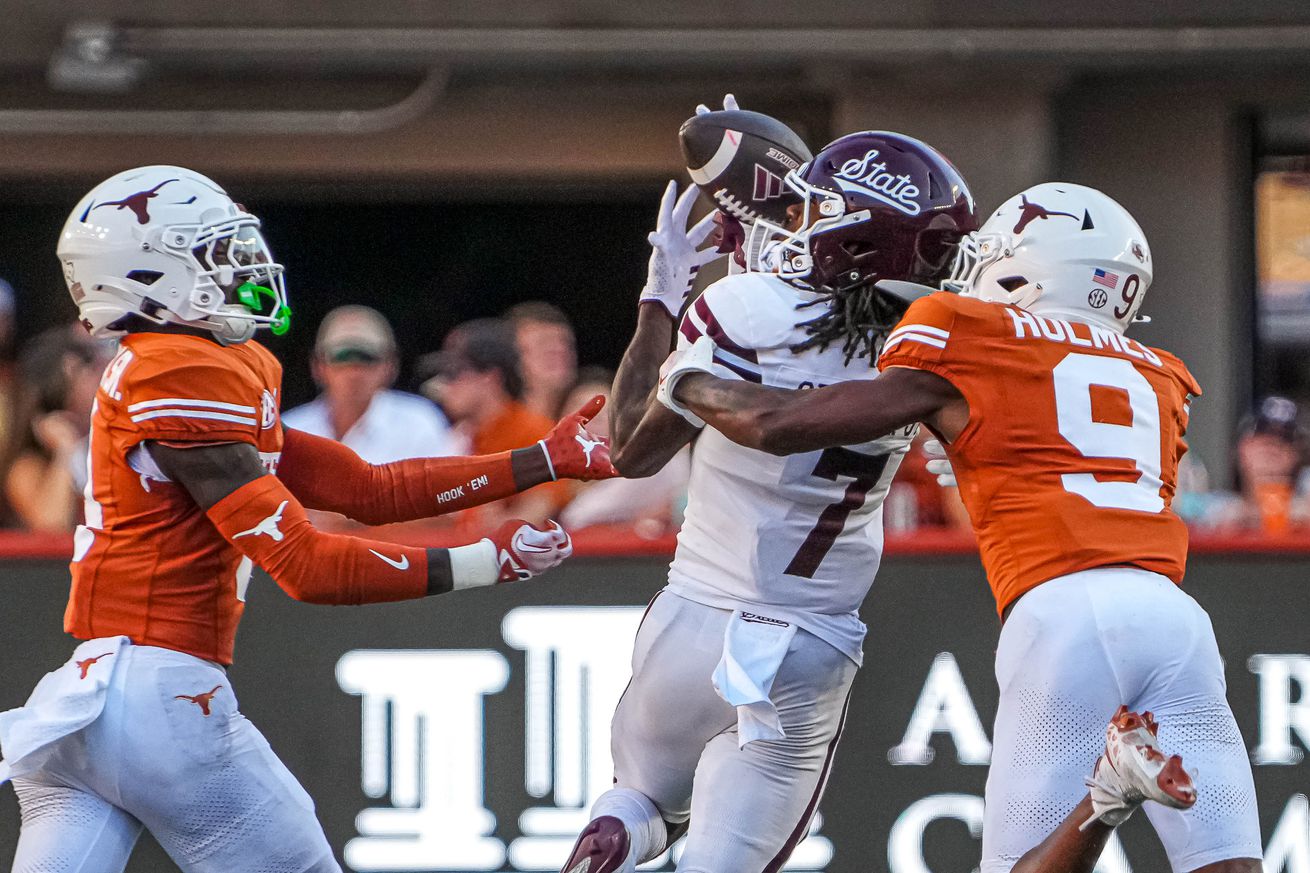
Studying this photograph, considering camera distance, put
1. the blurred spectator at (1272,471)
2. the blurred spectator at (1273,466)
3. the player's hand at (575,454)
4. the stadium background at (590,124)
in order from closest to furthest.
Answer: the player's hand at (575,454) < the blurred spectator at (1272,471) < the blurred spectator at (1273,466) < the stadium background at (590,124)

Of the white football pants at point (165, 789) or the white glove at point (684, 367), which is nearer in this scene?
the white football pants at point (165, 789)

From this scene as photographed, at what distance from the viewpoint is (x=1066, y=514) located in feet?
12.3

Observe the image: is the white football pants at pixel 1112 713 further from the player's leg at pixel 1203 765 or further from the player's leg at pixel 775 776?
the player's leg at pixel 775 776

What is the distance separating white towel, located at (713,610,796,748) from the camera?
385 centimetres

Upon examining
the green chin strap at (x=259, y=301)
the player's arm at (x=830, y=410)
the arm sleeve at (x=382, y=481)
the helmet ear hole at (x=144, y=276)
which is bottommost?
the arm sleeve at (x=382, y=481)

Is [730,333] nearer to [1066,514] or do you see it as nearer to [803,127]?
[1066,514]

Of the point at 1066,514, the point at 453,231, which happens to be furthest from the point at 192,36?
the point at 1066,514

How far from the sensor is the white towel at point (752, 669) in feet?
12.6

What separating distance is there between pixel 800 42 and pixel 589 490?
3252 millimetres

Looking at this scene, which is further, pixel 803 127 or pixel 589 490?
pixel 803 127

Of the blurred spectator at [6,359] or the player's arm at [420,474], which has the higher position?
the blurred spectator at [6,359]

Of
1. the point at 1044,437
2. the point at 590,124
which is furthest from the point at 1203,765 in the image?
the point at 590,124

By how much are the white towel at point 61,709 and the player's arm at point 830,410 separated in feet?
4.50

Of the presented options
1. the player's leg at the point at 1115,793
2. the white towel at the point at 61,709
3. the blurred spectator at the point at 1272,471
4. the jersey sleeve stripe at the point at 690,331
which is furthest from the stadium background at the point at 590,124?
the player's leg at the point at 1115,793
